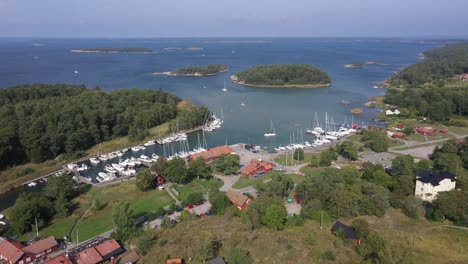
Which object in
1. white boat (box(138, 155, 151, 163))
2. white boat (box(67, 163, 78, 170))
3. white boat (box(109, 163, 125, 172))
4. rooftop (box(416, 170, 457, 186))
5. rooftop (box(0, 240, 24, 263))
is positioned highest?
rooftop (box(416, 170, 457, 186))

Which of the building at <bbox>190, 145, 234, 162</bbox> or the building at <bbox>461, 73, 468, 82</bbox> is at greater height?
the building at <bbox>461, 73, 468, 82</bbox>

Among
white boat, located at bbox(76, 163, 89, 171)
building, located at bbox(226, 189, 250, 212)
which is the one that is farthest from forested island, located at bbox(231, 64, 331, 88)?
building, located at bbox(226, 189, 250, 212)

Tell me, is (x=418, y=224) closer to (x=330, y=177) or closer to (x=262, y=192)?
(x=330, y=177)

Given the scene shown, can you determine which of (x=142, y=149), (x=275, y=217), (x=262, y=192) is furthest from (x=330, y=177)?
(x=142, y=149)

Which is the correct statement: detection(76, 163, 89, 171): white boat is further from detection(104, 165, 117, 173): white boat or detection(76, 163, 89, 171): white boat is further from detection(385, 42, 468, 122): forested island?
detection(385, 42, 468, 122): forested island

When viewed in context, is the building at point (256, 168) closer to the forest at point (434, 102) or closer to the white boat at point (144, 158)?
the white boat at point (144, 158)

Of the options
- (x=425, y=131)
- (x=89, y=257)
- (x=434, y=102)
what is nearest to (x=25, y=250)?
(x=89, y=257)
